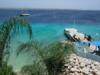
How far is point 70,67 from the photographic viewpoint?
17688 millimetres

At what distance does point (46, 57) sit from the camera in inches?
560

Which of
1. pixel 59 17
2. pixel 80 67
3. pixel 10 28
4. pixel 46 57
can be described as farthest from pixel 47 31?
pixel 10 28

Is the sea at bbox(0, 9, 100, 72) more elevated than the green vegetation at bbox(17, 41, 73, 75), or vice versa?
the green vegetation at bbox(17, 41, 73, 75)

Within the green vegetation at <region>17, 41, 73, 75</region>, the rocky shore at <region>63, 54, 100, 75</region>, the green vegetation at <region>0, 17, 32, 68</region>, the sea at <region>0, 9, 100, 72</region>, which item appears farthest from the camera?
the sea at <region>0, 9, 100, 72</region>

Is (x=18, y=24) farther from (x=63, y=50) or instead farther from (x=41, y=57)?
(x=63, y=50)

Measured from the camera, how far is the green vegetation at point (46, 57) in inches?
492

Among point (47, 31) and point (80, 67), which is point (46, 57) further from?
point (47, 31)

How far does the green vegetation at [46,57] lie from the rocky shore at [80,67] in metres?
0.78

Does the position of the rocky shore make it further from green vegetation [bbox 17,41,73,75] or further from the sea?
the sea

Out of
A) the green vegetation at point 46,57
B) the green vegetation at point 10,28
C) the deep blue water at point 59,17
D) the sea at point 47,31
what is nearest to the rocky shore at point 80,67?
the green vegetation at point 46,57

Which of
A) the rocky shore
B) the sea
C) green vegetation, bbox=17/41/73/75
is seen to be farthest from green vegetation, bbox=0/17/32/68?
the rocky shore

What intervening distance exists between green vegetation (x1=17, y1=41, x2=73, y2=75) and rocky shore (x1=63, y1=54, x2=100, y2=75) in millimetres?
778

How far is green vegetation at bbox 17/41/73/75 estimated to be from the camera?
1249cm

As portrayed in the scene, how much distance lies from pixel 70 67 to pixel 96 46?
4.84 metres
